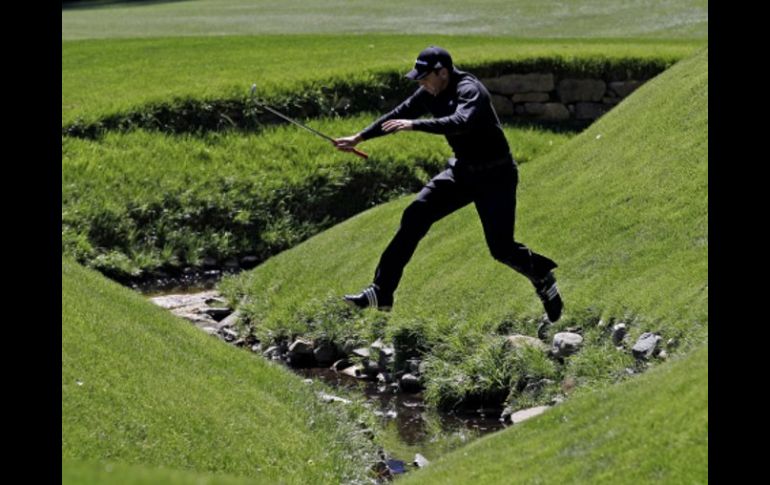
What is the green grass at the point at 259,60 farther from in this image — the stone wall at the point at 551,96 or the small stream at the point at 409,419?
the small stream at the point at 409,419

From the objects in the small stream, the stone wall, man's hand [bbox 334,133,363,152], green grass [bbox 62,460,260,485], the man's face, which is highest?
the man's face

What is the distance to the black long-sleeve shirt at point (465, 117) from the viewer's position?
1348cm

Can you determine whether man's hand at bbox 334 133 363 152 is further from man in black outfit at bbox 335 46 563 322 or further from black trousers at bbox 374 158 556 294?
black trousers at bbox 374 158 556 294

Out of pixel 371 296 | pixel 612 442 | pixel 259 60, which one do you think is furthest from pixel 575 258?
pixel 259 60

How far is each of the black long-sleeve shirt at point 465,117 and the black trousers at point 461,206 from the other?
0.17 meters

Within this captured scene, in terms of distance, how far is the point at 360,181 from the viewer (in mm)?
26312

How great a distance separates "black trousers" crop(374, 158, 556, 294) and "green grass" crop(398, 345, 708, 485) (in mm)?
3116

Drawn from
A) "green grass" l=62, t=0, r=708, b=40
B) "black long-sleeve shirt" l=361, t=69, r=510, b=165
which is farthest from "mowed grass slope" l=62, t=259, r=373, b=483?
"green grass" l=62, t=0, r=708, b=40

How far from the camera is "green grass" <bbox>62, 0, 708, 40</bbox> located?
127ft

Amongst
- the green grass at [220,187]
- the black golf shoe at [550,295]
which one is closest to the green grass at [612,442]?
the black golf shoe at [550,295]

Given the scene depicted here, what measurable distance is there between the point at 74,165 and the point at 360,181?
494 cm

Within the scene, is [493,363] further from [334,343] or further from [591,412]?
[591,412]

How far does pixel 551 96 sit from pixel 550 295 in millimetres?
14007
